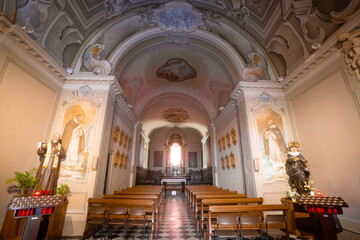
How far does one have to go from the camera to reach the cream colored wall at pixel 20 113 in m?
4.59

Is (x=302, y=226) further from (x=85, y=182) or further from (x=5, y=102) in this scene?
(x=5, y=102)

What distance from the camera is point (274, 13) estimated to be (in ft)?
21.9

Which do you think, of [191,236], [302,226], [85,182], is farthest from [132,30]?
[302,226]

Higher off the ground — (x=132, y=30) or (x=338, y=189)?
(x=132, y=30)

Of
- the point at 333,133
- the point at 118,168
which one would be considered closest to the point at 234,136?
the point at 333,133

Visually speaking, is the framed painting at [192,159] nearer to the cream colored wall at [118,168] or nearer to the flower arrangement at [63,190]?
the cream colored wall at [118,168]

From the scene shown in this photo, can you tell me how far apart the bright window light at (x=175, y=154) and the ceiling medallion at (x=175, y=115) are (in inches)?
160

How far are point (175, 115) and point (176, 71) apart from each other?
25.2 feet

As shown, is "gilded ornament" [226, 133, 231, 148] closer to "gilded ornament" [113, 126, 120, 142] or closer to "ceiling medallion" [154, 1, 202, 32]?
"ceiling medallion" [154, 1, 202, 32]

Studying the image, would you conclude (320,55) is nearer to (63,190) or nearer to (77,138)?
(77,138)

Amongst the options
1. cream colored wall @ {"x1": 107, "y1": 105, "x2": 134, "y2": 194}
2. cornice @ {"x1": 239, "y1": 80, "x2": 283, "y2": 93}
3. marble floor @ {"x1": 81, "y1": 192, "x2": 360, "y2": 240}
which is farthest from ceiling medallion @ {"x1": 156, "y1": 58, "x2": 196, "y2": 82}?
marble floor @ {"x1": 81, "y1": 192, "x2": 360, "y2": 240}

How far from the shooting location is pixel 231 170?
913 centimetres

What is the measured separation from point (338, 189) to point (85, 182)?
7.68 metres

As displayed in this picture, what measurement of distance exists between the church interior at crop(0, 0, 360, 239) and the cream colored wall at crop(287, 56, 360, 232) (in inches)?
1.3
